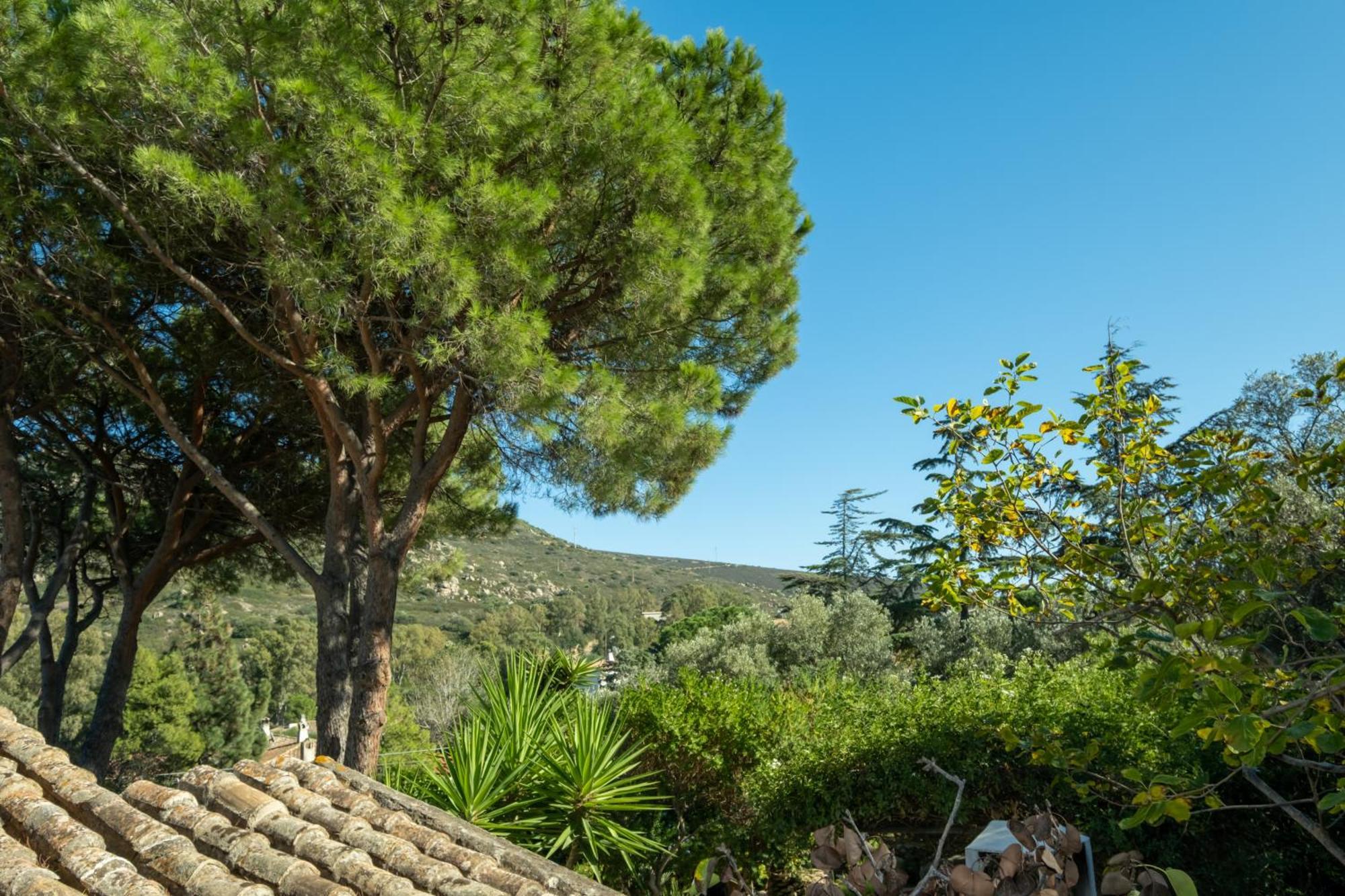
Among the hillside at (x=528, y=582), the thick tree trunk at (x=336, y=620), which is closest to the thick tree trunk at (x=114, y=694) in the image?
the thick tree trunk at (x=336, y=620)

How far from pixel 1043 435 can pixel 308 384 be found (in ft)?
18.4

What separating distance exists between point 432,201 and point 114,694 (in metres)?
7.00

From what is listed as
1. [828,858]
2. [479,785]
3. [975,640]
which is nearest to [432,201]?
[479,785]

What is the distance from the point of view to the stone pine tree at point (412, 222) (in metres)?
5.52

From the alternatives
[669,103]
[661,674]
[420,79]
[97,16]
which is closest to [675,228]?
[669,103]

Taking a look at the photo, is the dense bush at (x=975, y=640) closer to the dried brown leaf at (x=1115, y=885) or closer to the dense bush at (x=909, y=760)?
the dense bush at (x=909, y=760)

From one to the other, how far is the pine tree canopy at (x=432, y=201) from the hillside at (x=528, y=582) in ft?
95.9

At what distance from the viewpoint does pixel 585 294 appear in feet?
23.6

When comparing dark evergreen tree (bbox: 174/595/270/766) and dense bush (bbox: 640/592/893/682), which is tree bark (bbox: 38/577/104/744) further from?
dark evergreen tree (bbox: 174/595/270/766)

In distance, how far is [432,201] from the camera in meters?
5.70

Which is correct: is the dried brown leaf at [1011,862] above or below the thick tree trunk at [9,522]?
below

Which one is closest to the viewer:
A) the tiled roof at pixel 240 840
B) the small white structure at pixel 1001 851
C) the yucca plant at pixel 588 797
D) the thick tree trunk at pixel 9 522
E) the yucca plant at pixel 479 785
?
the small white structure at pixel 1001 851

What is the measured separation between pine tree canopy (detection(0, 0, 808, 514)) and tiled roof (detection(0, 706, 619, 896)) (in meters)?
2.90

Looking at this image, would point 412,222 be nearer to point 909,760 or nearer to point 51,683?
point 909,760
